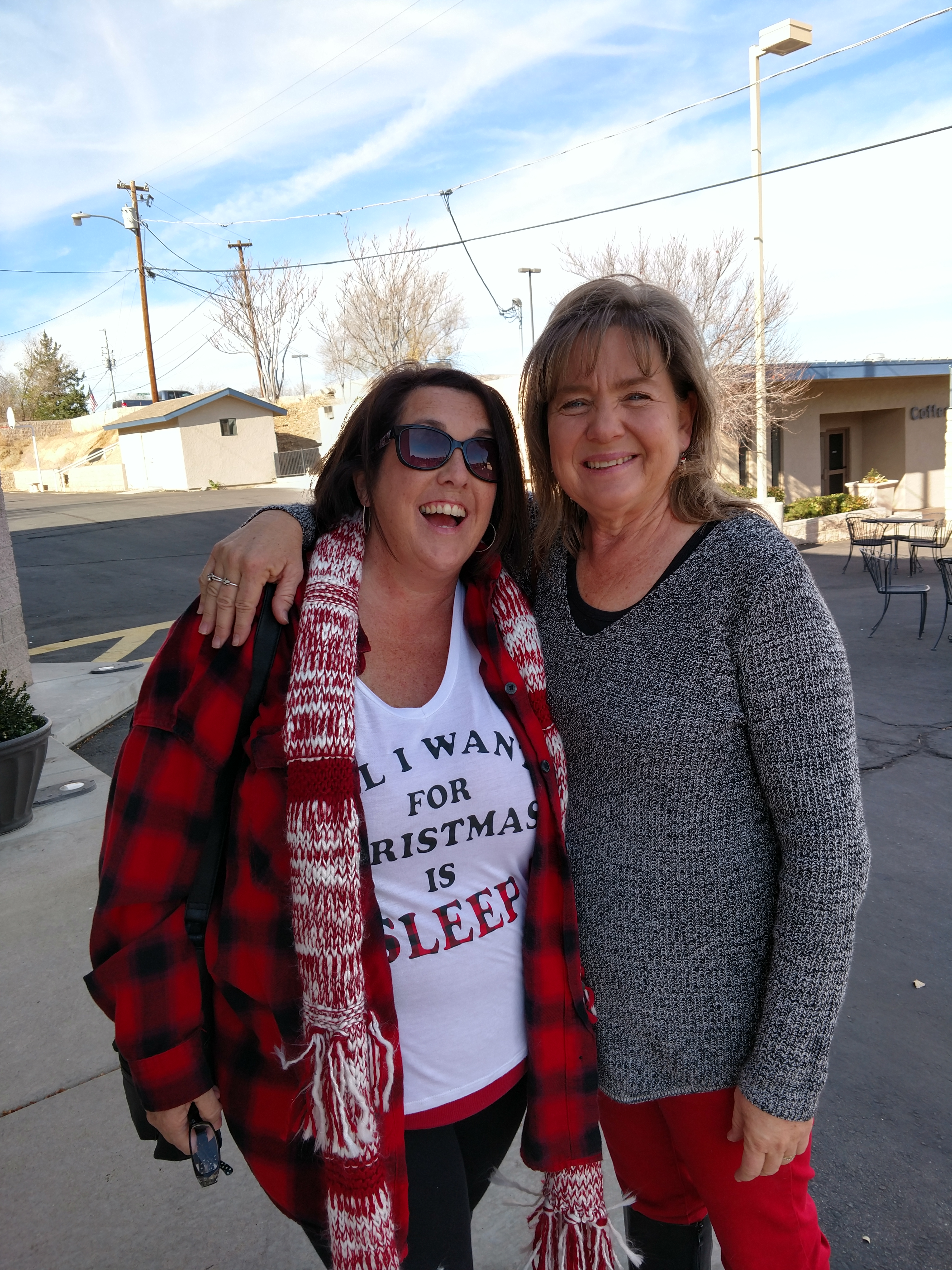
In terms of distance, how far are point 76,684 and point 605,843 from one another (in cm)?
706

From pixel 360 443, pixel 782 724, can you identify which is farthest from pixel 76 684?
pixel 782 724

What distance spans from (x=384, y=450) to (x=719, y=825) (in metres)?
0.96

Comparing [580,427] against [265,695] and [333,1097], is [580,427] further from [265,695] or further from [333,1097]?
[333,1097]

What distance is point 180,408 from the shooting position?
31234 mm

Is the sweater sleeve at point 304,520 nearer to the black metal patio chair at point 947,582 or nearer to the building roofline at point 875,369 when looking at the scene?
the black metal patio chair at point 947,582

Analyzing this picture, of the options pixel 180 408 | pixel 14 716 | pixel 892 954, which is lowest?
pixel 892 954

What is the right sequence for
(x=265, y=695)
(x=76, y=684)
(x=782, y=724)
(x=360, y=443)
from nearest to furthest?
(x=782, y=724) < (x=265, y=695) < (x=360, y=443) < (x=76, y=684)

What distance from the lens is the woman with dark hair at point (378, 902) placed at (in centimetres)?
135

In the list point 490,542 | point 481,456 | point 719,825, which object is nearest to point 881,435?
point 490,542

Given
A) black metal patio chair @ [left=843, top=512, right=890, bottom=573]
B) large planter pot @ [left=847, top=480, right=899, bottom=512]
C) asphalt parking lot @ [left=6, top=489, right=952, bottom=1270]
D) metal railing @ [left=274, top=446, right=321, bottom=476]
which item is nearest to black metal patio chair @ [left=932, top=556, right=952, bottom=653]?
asphalt parking lot @ [left=6, top=489, right=952, bottom=1270]

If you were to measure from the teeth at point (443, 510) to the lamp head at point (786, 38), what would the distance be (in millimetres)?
15707

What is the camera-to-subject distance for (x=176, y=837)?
1.34 metres

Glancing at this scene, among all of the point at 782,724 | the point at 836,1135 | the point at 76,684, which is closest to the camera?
the point at 782,724

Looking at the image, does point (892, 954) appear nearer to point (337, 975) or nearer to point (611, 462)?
point (611, 462)
